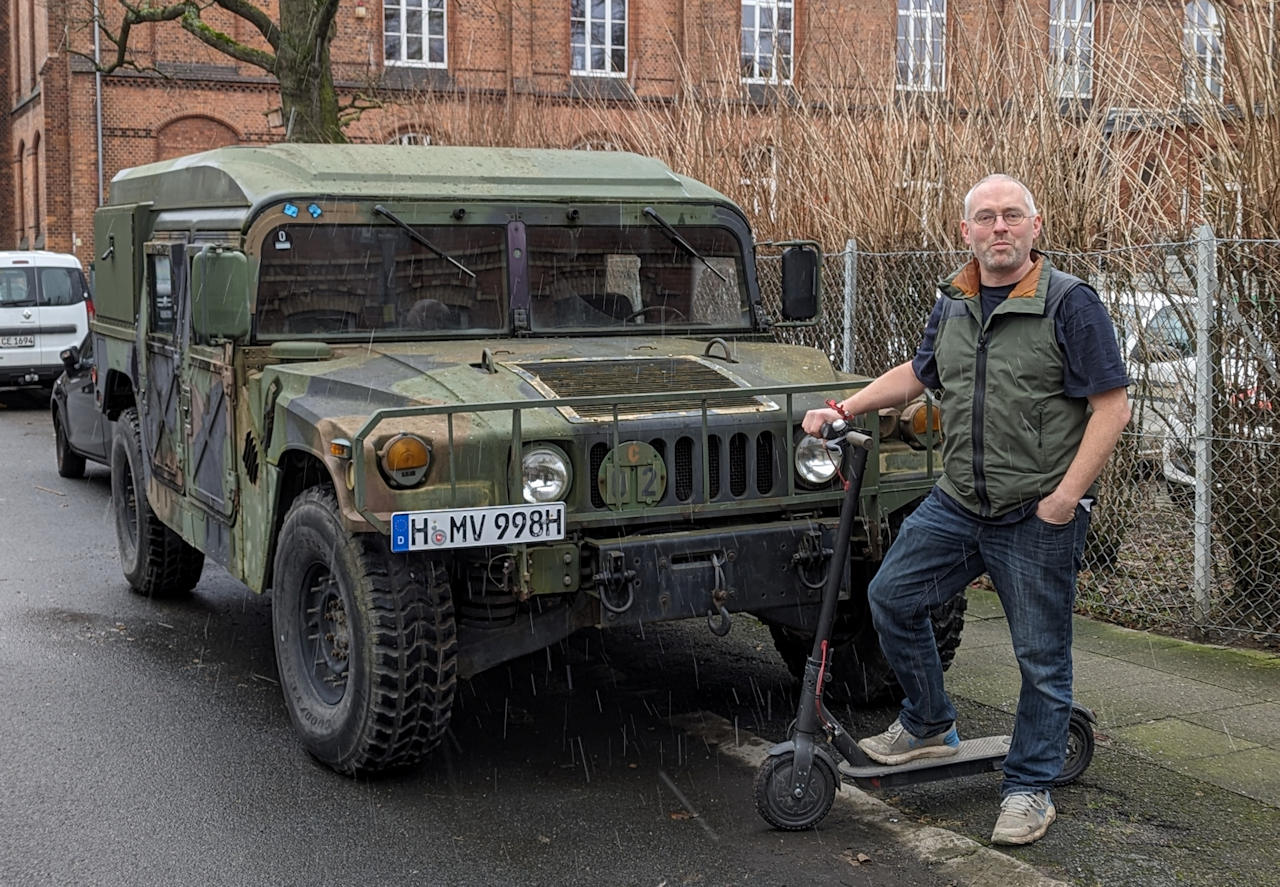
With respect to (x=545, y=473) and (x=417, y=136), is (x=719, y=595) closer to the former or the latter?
(x=545, y=473)

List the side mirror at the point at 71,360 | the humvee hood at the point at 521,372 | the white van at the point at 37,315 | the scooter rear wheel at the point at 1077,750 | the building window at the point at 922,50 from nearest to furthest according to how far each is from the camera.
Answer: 1. the scooter rear wheel at the point at 1077,750
2. the humvee hood at the point at 521,372
3. the building window at the point at 922,50
4. the side mirror at the point at 71,360
5. the white van at the point at 37,315

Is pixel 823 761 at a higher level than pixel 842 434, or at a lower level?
lower

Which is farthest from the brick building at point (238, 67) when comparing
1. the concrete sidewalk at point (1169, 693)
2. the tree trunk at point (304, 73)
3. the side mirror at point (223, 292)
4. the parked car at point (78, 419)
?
the side mirror at point (223, 292)

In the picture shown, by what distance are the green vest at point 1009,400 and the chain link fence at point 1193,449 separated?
2.73 m

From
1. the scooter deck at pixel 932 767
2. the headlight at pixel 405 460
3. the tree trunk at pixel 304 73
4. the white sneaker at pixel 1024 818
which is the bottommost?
the white sneaker at pixel 1024 818

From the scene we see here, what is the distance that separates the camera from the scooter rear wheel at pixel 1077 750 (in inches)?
198

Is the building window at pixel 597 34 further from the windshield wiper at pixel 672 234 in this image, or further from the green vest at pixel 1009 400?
the green vest at pixel 1009 400

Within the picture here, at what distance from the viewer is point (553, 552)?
16.3 ft

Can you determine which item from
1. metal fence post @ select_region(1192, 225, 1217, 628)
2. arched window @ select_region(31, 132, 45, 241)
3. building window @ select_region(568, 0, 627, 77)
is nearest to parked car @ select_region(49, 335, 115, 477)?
metal fence post @ select_region(1192, 225, 1217, 628)

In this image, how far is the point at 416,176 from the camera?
6.50m

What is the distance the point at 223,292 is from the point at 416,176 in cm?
108

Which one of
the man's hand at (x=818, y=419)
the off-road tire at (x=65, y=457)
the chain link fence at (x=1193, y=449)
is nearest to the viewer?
the man's hand at (x=818, y=419)

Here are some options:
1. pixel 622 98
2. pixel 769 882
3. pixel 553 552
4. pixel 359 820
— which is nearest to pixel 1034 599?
pixel 769 882

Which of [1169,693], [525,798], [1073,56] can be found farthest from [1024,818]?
[1073,56]
